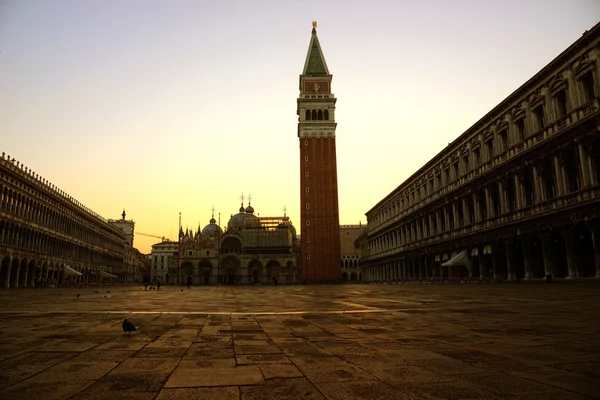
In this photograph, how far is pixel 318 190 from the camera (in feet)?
235

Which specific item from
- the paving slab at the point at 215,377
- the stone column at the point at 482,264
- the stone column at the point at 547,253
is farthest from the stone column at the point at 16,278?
the paving slab at the point at 215,377

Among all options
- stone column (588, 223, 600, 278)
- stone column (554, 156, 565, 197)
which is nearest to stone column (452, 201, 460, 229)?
stone column (554, 156, 565, 197)

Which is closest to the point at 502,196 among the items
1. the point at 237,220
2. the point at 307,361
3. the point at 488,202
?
the point at 488,202

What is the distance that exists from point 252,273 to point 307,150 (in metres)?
30.7

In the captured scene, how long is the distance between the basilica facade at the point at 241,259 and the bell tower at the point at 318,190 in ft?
54.2

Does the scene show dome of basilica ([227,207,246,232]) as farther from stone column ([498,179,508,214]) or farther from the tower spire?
stone column ([498,179,508,214])

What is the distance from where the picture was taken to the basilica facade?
87875 mm

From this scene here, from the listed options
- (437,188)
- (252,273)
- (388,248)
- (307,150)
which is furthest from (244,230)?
(437,188)

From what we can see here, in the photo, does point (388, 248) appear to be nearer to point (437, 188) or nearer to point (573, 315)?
point (437, 188)

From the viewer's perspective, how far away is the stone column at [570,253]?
25078mm

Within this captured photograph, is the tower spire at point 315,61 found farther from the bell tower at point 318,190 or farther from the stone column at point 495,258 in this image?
the stone column at point 495,258

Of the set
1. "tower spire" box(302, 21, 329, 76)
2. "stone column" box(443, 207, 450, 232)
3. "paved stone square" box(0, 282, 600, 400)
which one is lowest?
"paved stone square" box(0, 282, 600, 400)

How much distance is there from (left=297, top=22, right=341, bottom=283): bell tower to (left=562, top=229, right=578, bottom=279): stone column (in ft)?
149

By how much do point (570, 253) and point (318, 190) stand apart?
159 feet
